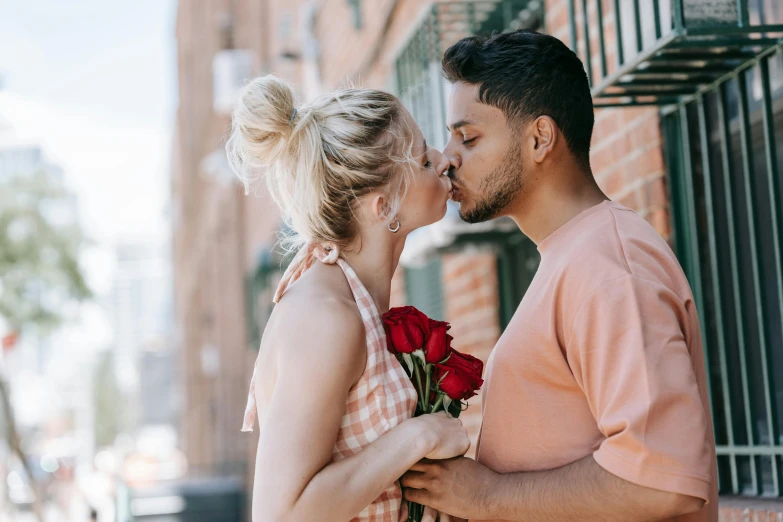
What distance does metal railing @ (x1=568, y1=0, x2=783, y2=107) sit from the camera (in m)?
2.64

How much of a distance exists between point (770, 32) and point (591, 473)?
1.42m

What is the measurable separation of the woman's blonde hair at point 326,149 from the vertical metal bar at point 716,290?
4.20 ft

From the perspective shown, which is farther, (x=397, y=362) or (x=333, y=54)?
(x=333, y=54)

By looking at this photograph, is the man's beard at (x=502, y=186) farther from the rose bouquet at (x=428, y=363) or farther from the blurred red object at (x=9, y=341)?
the blurred red object at (x=9, y=341)

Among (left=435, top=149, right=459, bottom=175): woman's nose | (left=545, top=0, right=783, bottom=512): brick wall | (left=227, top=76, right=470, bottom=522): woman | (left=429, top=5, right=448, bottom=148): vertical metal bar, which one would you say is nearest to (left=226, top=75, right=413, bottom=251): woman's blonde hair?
(left=227, top=76, right=470, bottom=522): woman

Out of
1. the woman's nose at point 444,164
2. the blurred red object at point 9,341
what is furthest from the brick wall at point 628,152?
the blurred red object at point 9,341

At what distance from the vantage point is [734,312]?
10.7 ft

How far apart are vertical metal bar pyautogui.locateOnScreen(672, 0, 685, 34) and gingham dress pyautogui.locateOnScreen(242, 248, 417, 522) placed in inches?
43.3

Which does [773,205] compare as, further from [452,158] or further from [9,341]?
[9,341]

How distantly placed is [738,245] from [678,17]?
0.82 meters

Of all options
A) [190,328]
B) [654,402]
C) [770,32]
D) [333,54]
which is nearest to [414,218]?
[654,402]

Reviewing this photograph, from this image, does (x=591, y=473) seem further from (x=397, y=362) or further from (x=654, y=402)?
(x=397, y=362)

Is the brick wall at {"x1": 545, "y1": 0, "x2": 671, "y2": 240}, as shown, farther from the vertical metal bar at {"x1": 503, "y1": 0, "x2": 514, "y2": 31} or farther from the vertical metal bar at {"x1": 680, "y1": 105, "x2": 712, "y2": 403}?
the vertical metal bar at {"x1": 503, "y1": 0, "x2": 514, "y2": 31}

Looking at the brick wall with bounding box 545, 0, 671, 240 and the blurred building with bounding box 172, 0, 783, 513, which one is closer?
the blurred building with bounding box 172, 0, 783, 513
